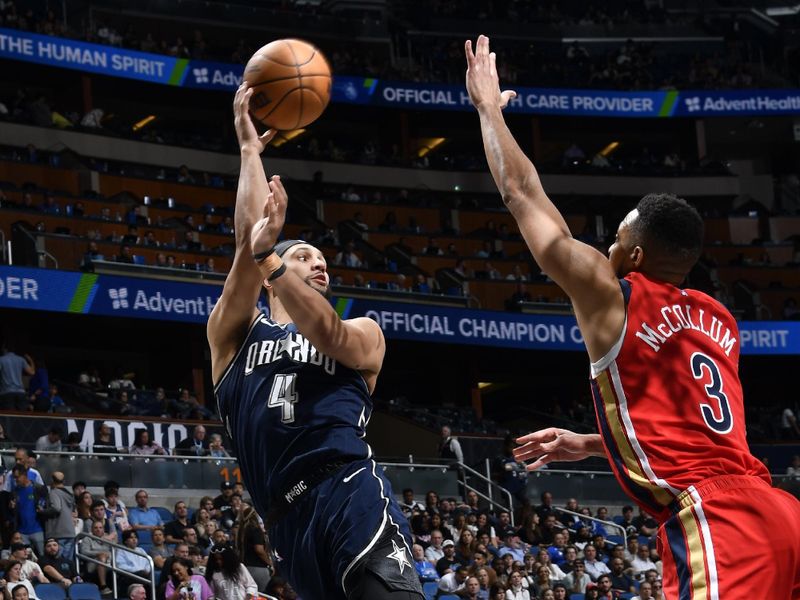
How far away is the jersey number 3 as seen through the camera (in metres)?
4.05

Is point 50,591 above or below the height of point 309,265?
below

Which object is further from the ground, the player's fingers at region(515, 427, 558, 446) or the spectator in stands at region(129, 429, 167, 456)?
the player's fingers at region(515, 427, 558, 446)

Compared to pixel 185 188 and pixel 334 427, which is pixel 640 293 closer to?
pixel 334 427

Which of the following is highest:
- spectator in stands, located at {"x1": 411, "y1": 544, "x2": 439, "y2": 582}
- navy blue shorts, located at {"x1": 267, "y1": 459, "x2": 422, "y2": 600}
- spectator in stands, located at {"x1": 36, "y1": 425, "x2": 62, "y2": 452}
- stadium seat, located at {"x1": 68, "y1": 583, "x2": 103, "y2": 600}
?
spectator in stands, located at {"x1": 36, "y1": 425, "x2": 62, "y2": 452}

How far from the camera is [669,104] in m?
35.0

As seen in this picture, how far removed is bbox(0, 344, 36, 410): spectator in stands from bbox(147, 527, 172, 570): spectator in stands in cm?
650

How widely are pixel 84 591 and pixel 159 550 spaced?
1.37m

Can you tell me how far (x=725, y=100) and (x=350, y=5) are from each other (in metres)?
10.5

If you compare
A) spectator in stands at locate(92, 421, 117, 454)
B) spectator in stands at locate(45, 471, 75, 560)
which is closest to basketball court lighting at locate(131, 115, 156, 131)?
spectator in stands at locate(92, 421, 117, 454)

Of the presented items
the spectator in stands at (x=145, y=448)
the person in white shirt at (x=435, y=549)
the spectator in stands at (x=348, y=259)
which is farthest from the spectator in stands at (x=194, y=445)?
the spectator in stands at (x=348, y=259)

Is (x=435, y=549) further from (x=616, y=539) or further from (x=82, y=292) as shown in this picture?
(x=82, y=292)

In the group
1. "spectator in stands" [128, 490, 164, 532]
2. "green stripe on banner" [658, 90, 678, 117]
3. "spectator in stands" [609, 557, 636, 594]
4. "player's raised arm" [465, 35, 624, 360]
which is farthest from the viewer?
"green stripe on banner" [658, 90, 678, 117]

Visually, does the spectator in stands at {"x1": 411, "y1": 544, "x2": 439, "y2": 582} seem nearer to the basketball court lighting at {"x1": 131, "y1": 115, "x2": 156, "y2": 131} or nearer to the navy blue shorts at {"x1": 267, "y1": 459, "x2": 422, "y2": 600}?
the navy blue shorts at {"x1": 267, "y1": 459, "x2": 422, "y2": 600}

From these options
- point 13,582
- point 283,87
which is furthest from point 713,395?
point 13,582
